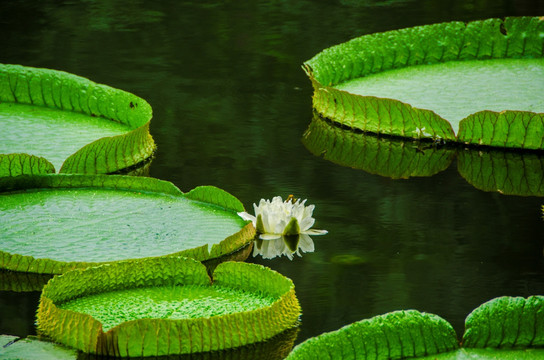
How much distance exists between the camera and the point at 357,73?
4.54m

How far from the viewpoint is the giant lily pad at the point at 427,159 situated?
133 inches

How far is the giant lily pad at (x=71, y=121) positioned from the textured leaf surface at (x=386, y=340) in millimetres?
1594

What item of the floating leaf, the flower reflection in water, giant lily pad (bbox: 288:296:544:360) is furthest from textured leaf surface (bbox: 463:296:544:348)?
the flower reflection in water

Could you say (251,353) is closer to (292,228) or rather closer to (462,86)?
(292,228)

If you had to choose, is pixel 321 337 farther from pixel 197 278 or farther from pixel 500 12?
pixel 500 12

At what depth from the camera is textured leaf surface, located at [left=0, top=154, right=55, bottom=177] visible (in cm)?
325

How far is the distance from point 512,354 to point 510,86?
237cm

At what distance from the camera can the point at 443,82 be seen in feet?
14.2

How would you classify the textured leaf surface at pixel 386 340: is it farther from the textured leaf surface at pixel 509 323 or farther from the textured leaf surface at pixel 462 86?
the textured leaf surface at pixel 462 86

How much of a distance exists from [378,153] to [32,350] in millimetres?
1826

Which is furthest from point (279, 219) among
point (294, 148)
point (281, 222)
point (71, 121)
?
point (71, 121)

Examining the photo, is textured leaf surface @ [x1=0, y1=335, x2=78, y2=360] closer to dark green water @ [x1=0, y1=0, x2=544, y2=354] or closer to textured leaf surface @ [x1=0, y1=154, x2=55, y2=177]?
dark green water @ [x1=0, y1=0, x2=544, y2=354]

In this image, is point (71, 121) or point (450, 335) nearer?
point (450, 335)

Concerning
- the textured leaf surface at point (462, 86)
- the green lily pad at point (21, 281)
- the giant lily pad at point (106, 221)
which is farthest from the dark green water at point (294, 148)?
the textured leaf surface at point (462, 86)
